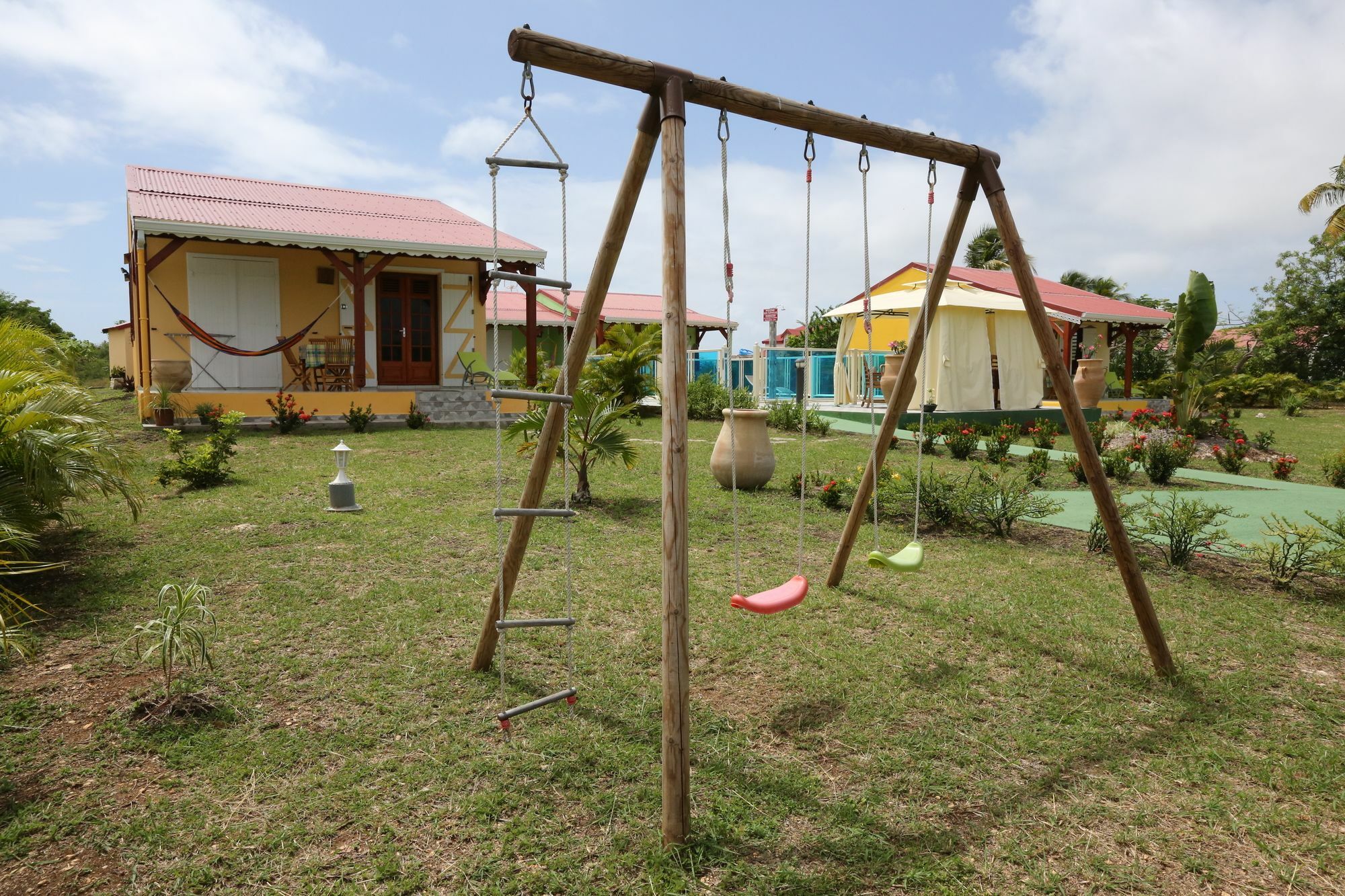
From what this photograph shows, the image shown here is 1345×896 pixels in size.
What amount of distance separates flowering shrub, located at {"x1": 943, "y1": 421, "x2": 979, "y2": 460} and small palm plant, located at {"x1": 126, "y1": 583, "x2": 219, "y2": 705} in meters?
9.74

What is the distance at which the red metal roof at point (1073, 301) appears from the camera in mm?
20797

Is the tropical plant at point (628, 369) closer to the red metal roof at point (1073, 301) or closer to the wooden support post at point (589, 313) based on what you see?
the wooden support post at point (589, 313)

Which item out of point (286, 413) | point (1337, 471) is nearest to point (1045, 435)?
point (1337, 471)

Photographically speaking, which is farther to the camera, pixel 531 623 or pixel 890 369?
pixel 890 369

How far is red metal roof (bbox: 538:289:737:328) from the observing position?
90.0ft

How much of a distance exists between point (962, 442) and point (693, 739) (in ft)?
30.6

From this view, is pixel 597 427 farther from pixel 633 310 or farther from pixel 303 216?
pixel 633 310

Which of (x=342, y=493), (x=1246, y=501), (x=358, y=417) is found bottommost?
A: (x=1246, y=501)

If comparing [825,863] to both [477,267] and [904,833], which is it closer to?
[904,833]

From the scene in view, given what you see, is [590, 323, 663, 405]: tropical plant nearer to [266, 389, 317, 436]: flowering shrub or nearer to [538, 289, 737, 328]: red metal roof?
[266, 389, 317, 436]: flowering shrub

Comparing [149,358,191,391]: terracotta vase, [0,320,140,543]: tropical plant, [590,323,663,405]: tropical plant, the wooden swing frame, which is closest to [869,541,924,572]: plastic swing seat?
the wooden swing frame

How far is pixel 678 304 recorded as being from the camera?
2.70 metres

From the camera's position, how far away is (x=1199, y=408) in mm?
14281

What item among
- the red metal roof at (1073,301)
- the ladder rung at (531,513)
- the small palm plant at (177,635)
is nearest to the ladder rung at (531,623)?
the ladder rung at (531,513)
